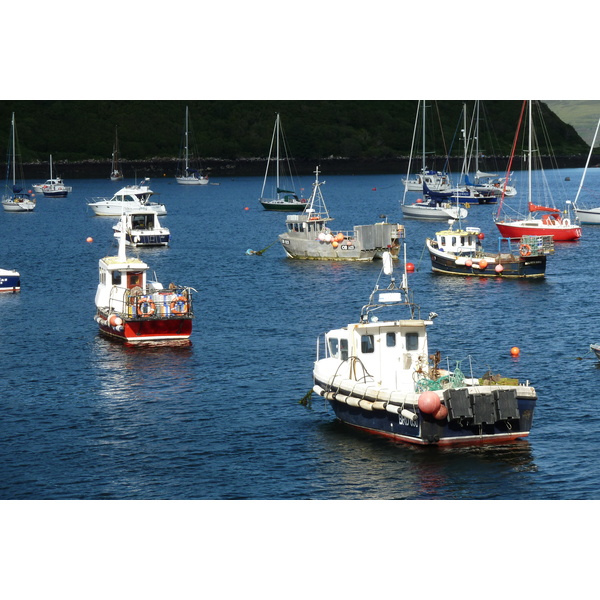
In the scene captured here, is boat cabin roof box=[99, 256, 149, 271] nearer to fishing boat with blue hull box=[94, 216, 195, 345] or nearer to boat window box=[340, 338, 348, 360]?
fishing boat with blue hull box=[94, 216, 195, 345]

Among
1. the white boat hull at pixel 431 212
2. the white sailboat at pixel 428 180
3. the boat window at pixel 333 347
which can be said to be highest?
the white sailboat at pixel 428 180

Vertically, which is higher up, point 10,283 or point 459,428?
point 10,283

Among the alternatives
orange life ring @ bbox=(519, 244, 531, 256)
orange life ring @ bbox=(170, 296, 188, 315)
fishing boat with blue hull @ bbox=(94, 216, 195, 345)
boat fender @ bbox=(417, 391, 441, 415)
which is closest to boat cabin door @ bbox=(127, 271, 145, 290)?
fishing boat with blue hull @ bbox=(94, 216, 195, 345)

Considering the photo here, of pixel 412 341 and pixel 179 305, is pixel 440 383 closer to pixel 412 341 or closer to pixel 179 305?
pixel 412 341

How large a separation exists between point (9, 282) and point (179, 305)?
26416 mm

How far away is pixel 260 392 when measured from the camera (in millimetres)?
52969

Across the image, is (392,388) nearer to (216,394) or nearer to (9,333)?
(216,394)

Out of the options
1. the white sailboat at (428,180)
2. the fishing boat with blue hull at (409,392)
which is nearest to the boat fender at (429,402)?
the fishing boat with blue hull at (409,392)

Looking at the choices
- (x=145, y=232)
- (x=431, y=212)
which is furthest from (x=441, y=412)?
(x=431, y=212)

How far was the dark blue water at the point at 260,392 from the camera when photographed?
133ft

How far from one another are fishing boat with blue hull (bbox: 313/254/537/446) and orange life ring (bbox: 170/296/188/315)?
16601 mm

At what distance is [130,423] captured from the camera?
4778 cm

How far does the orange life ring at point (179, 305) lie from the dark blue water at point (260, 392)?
7.28 feet

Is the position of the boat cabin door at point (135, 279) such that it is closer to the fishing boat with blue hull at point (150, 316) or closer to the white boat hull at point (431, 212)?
the fishing boat with blue hull at point (150, 316)
